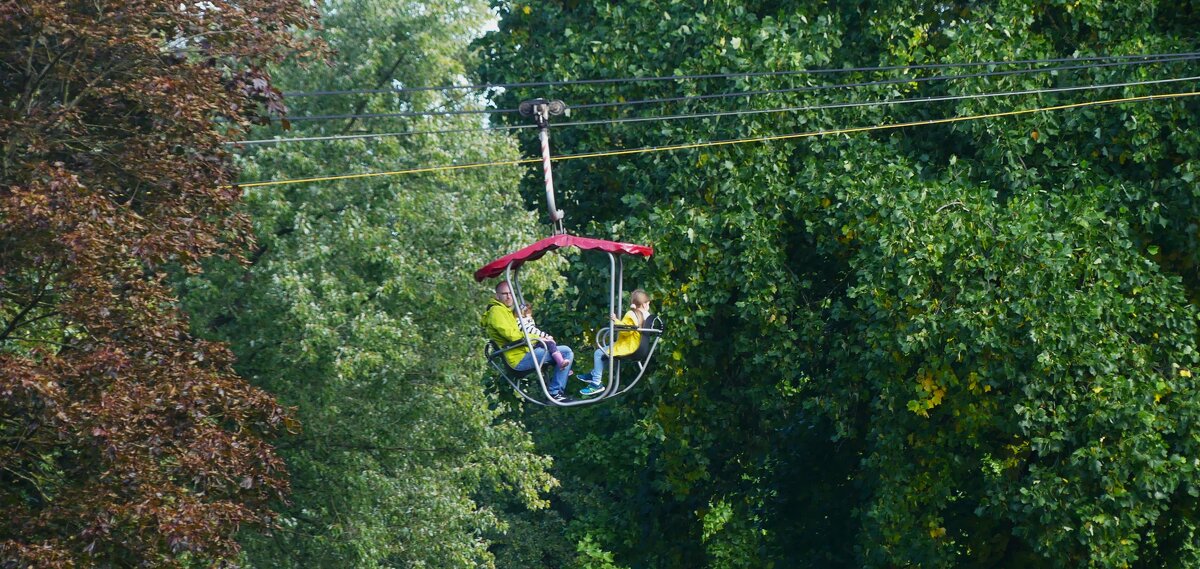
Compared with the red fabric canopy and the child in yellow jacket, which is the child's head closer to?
the child in yellow jacket

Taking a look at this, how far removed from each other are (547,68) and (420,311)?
588cm

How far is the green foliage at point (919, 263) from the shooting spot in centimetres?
1498

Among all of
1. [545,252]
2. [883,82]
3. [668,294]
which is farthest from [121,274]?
[883,82]

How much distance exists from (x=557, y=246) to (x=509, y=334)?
4.14ft

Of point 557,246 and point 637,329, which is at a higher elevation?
point 557,246

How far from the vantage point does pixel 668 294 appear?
16688 mm

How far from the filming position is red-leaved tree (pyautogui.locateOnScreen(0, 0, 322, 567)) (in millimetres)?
12594

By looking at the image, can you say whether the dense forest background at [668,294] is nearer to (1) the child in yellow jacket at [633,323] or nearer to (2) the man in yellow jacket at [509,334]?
(2) the man in yellow jacket at [509,334]

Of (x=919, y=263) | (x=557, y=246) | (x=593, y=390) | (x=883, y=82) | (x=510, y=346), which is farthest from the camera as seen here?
(x=883, y=82)

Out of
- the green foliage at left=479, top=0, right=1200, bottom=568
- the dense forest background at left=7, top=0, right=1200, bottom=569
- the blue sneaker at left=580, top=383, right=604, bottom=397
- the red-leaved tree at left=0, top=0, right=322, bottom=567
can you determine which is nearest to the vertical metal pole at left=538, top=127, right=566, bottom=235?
the blue sneaker at left=580, top=383, right=604, bottom=397

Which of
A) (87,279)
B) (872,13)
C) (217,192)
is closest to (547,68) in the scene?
(872,13)

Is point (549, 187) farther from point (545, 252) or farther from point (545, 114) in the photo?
point (545, 114)

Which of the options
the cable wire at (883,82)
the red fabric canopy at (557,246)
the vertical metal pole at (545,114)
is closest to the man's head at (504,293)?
the red fabric canopy at (557,246)

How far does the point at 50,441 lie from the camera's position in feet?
43.9
